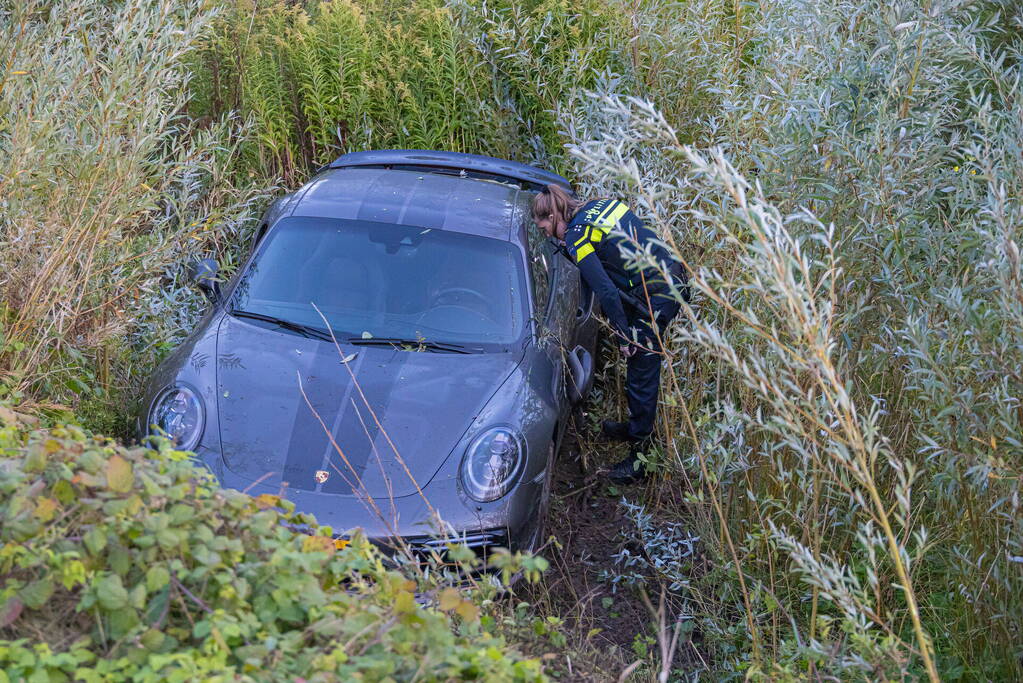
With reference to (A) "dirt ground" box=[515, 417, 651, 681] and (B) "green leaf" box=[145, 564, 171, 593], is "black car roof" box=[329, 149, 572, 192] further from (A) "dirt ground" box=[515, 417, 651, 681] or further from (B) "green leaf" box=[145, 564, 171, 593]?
(B) "green leaf" box=[145, 564, 171, 593]

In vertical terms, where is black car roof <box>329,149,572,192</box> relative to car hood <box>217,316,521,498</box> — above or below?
above

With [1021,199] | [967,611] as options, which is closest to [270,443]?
[967,611]

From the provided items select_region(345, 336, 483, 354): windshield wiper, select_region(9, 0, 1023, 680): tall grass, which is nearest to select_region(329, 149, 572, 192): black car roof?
select_region(9, 0, 1023, 680): tall grass

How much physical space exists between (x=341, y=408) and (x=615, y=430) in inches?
80.7

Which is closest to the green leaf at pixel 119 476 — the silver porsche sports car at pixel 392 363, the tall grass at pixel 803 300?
the silver porsche sports car at pixel 392 363

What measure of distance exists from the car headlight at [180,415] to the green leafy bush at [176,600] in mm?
1638

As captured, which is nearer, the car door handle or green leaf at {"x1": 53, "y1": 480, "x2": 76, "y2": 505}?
green leaf at {"x1": 53, "y1": 480, "x2": 76, "y2": 505}

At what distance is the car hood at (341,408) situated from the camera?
3963mm

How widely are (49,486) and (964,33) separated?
434 centimetres

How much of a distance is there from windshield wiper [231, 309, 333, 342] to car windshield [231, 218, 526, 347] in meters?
0.02

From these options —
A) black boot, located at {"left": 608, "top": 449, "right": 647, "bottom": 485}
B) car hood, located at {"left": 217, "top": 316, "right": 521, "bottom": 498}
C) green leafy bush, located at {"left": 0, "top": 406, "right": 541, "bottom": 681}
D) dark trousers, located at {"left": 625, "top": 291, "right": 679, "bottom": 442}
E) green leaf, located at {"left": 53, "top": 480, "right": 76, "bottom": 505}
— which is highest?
green leaf, located at {"left": 53, "top": 480, "right": 76, "bottom": 505}

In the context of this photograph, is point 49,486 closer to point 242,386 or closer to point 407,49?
point 242,386

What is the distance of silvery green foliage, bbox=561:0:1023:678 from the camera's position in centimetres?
326

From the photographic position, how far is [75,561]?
220cm
